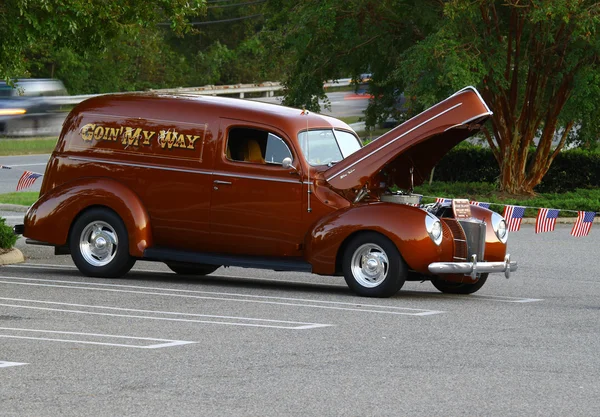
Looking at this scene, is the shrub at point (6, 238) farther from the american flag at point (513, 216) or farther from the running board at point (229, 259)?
the american flag at point (513, 216)

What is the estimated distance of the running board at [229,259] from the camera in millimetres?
13094

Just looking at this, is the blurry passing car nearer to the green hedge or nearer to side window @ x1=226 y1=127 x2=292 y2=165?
the green hedge

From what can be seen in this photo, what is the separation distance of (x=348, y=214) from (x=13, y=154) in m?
25.7

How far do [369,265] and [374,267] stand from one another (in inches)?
2.5

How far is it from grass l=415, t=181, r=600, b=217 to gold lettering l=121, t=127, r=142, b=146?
36.0 feet

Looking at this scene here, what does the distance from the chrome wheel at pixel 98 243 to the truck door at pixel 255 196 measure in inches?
47.2

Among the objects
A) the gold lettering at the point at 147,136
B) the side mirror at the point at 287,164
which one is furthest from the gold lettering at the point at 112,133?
the side mirror at the point at 287,164

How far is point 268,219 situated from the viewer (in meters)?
13.3

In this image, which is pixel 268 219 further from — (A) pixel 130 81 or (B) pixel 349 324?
(A) pixel 130 81

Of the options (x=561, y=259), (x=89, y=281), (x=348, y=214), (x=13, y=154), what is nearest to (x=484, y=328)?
(x=348, y=214)

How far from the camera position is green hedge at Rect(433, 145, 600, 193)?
95.2ft

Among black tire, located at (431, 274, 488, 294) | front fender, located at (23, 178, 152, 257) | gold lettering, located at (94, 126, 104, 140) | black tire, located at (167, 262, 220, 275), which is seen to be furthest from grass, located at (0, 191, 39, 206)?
black tire, located at (431, 274, 488, 294)

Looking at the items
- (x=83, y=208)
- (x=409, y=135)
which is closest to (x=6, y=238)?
(x=83, y=208)

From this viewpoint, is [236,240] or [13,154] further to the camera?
[13,154]
